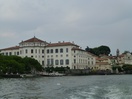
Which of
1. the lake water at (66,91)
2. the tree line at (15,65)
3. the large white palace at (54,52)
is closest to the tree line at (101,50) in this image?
the large white palace at (54,52)

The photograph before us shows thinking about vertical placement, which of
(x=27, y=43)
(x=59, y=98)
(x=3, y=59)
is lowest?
(x=59, y=98)

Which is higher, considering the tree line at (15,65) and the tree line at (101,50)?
the tree line at (101,50)

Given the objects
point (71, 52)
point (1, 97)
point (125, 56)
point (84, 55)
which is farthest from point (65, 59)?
point (1, 97)

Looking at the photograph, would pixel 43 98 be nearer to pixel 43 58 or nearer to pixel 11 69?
pixel 11 69

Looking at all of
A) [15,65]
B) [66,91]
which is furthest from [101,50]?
[66,91]

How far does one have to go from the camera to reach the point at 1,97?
25.6 m

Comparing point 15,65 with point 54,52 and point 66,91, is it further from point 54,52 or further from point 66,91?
point 66,91

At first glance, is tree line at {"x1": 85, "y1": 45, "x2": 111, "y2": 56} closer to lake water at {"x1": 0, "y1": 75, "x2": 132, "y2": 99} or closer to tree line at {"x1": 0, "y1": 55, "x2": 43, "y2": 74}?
tree line at {"x1": 0, "y1": 55, "x2": 43, "y2": 74}

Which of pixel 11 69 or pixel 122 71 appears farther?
pixel 122 71

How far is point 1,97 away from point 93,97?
24.8 feet

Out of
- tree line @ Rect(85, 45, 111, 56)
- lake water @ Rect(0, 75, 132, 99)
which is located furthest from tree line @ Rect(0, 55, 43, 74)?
tree line @ Rect(85, 45, 111, 56)

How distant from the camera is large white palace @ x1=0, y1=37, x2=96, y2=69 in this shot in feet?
378

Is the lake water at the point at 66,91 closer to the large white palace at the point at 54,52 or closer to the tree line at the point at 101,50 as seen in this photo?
the large white palace at the point at 54,52

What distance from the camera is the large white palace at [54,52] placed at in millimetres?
115312
